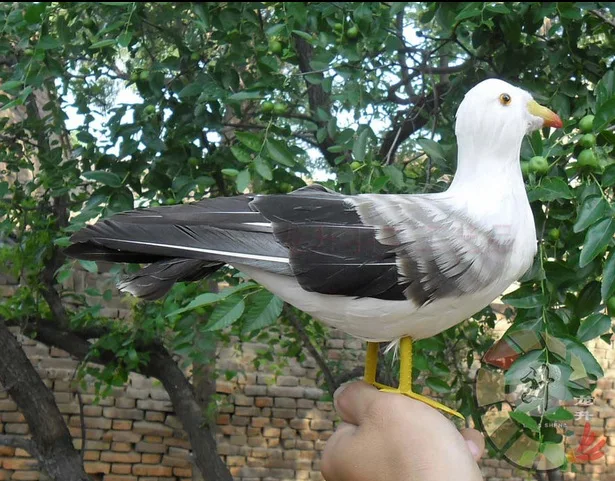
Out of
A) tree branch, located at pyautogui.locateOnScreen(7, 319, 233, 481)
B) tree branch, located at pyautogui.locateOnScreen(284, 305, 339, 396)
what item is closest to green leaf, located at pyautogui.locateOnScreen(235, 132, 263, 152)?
tree branch, located at pyautogui.locateOnScreen(284, 305, 339, 396)

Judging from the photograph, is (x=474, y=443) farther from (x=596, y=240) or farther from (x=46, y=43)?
(x=46, y=43)

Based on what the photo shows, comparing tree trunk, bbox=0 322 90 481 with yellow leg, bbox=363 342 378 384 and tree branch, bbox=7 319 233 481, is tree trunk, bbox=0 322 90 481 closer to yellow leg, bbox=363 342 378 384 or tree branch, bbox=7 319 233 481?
tree branch, bbox=7 319 233 481

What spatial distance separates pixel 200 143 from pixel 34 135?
0.74m

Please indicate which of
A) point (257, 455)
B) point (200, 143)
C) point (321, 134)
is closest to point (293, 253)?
point (321, 134)

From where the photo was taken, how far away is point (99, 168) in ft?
6.00

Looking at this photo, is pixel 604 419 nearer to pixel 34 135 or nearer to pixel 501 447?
pixel 501 447

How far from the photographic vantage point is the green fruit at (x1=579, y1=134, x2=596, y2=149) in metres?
1.08

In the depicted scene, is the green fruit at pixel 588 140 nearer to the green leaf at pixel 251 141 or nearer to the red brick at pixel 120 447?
the green leaf at pixel 251 141

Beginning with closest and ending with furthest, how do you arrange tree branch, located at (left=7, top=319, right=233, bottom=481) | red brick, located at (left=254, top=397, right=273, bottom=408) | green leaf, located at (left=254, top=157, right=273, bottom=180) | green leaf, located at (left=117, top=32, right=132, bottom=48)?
green leaf, located at (left=254, top=157, right=273, bottom=180) → green leaf, located at (left=117, top=32, right=132, bottom=48) → tree branch, located at (left=7, top=319, right=233, bottom=481) → red brick, located at (left=254, top=397, right=273, bottom=408)

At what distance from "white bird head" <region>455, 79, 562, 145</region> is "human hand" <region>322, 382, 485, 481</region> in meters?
0.37

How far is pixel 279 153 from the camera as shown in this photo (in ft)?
4.56

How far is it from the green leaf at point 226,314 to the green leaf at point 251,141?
13.8 inches

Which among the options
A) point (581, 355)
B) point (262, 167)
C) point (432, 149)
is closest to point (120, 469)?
point (262, 167)

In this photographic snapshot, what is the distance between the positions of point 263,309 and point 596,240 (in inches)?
20.5
